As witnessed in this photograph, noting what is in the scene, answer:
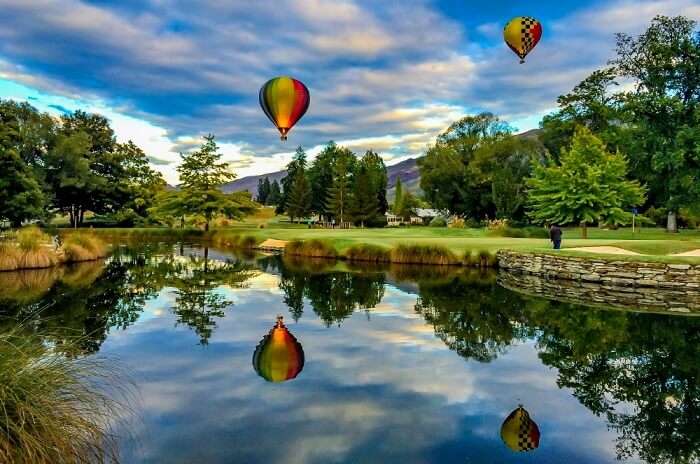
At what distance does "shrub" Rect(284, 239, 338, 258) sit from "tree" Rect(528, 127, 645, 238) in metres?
14.9

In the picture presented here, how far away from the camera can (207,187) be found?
173 feet

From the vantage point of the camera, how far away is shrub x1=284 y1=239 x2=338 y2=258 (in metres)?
Result: 31.8

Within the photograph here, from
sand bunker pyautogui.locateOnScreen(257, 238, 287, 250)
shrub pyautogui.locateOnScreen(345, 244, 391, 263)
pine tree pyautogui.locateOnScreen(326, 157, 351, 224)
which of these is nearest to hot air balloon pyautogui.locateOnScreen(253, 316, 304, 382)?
shrub pyautogui.locateOnScreen(345, 244, 391, 263)

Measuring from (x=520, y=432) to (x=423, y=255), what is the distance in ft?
69.2

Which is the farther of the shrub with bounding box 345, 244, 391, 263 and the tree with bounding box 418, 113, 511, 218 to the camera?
the tree with bounding box 418, 113, 511, 218

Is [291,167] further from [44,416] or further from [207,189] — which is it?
[44,416]

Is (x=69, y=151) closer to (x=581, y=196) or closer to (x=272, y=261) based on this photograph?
(x=272, y=261)

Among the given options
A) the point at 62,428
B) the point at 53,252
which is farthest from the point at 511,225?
the point at 62,428

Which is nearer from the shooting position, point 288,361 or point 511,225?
point 288,361

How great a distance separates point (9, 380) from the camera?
14.9 feet

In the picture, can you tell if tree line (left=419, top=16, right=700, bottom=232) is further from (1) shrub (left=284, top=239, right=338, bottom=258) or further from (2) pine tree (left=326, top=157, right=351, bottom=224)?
(2) pine tree (left=326, top=157, right=351, bottom=224)

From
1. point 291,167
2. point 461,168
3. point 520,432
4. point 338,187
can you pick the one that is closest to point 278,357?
point 520,432

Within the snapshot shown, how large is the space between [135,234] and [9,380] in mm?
49708

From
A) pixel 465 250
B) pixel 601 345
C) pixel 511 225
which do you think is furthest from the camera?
pixel 511 225
